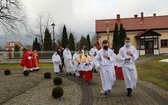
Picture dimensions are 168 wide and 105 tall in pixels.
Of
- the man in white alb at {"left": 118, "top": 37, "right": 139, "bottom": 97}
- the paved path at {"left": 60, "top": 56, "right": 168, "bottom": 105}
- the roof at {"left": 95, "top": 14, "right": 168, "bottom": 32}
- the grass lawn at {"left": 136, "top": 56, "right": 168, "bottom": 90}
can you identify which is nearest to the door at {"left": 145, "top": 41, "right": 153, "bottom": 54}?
the roof at {"left": 95, "top": 14, "right": 168, "bottom": 32}

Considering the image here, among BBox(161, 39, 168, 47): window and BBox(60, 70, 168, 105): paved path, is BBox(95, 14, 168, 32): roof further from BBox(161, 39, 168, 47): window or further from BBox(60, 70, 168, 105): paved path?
BBox(60, 70, 168, 105): paved path

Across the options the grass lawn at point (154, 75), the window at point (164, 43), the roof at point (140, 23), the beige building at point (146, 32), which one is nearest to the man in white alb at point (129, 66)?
the grass lawn at point (154, 75)

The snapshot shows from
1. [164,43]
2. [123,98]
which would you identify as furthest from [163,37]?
[123,98]

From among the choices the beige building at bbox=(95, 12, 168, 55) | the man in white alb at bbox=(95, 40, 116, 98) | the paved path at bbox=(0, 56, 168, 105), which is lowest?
the paved path at bbox=(0, 56, 168, 105)

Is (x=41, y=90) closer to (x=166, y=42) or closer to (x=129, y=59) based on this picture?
(x=129, y=59)

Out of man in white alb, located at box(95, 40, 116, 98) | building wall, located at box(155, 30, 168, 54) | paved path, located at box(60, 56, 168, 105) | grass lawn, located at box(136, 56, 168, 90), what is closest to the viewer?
paved path, located at box(60, 56, 168, 105)

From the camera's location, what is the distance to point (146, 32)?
5138cm

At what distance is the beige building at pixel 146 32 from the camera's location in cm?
5159

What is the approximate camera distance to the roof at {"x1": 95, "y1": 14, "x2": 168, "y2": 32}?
55078 mm

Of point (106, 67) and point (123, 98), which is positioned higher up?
point (106, 67)

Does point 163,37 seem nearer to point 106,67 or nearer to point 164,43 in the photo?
point 164,43

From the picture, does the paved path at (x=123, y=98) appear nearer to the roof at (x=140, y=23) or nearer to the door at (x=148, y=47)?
the door at (x=148, y=47)

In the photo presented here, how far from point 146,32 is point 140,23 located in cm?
581

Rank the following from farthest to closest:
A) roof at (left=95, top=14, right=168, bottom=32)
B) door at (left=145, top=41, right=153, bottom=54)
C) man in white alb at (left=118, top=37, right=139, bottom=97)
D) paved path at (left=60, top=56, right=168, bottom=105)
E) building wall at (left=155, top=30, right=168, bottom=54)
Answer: roof at (left=95, top=14, right=168, bottom=32) → building wall at (left=155, top=30, right=168, bottom=54) → door at (left=145, top=41, right=153, bottom=54) → man in white alb at (left=118, top=37, right=139, bottom=97) → paved path at (left=60, top=56, right=168, bottom=105)
